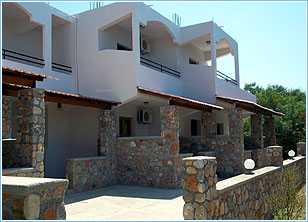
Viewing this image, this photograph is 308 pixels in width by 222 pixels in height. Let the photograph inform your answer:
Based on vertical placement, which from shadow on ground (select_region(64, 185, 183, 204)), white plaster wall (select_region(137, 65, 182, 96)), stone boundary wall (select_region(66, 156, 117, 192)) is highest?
white plaster wall (select_region(137, 65, 182, 96))

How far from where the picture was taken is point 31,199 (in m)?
3.28

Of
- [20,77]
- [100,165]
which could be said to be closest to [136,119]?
[100,165]

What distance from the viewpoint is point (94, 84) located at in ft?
44.0

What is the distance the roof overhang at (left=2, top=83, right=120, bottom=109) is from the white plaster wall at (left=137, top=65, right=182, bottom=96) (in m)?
1.54

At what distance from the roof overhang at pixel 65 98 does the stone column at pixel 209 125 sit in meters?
4.44

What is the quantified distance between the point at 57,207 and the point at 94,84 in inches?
401

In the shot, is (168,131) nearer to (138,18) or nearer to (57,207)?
(138,18)

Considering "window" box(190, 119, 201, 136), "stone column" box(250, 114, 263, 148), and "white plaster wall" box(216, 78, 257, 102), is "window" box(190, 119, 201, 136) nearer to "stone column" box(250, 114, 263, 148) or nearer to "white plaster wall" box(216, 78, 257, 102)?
"white plaster wall" box(216, 78, 257, 102)

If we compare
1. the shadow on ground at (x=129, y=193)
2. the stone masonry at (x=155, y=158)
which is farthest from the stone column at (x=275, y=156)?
the stone masonry at (x=155, y=158)

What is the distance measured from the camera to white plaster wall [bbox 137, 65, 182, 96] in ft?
42.2

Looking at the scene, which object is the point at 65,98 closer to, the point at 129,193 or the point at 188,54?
the point at 129,193

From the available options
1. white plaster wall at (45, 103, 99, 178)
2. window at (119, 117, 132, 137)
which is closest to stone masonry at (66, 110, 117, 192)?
white plaster wall at (45, 103, 99, 178)

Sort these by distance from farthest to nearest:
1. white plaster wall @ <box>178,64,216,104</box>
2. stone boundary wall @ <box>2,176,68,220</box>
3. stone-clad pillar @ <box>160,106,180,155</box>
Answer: white plaster wall @ <box>178,64,216,104</box> → stone-clad pillar @ <box>160,106,180,155</box> → stone boundary wall @ <box>2,176,68,220</box>

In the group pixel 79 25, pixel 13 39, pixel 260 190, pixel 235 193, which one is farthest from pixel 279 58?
pixel 13 39
